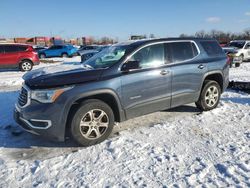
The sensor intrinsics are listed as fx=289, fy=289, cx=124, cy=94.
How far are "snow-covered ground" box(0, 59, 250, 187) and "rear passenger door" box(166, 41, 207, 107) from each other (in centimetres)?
53

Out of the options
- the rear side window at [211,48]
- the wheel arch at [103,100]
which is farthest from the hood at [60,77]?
the rear side window at [211,48]

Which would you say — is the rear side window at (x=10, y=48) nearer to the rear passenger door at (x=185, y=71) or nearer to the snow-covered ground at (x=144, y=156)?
the snow-covered ground at (x=144, y=156)

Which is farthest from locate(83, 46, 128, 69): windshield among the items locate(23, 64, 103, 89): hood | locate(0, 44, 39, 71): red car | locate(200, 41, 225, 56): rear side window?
locate(0, 44, 39, 71): red car

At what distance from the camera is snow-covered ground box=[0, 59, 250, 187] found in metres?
3.83

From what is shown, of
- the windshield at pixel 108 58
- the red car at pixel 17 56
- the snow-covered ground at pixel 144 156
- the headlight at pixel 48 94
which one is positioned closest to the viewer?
the snow-covered ground at pixel 144 156

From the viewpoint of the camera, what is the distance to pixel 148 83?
5477mm

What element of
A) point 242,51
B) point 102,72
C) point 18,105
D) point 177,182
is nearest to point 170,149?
point 177,182

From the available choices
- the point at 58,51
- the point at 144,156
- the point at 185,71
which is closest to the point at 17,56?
the point at 185,71

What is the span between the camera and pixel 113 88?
504cm

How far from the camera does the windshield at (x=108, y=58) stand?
214 inches

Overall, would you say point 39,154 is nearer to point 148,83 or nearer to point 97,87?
point 97,87

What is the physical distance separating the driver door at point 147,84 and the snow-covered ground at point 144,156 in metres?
0.49

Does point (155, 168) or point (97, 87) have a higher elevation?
point (97, 87)

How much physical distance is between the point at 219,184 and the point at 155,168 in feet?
2.93
